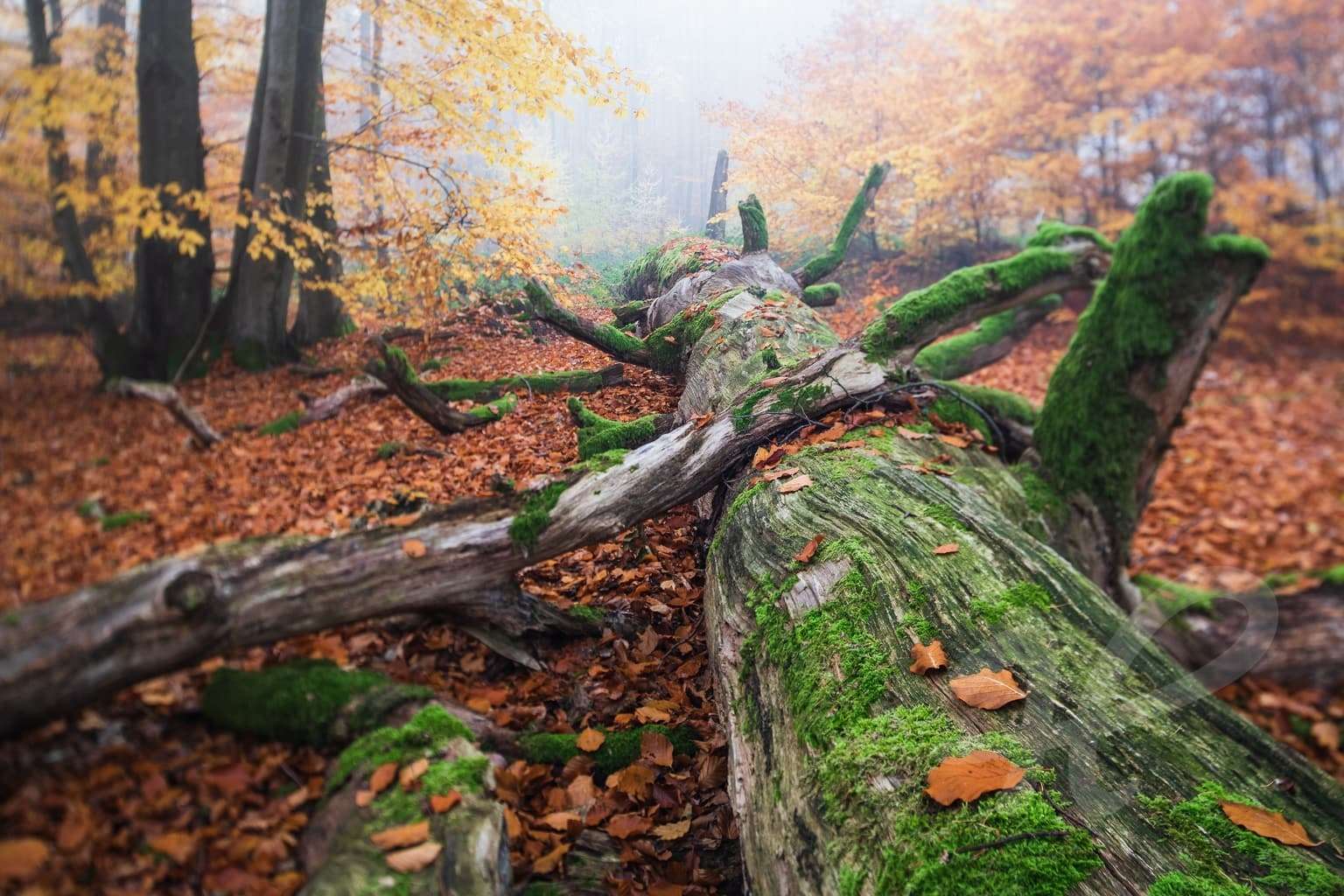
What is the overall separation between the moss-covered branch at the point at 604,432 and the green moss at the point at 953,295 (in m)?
1.73

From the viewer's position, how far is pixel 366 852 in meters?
1.47

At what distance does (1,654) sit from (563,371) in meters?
2.38

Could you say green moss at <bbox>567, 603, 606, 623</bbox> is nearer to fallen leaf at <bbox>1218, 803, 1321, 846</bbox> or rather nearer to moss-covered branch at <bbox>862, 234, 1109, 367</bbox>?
fallen leaf at <bbox>1218, 803, 1321, 846</bbox>

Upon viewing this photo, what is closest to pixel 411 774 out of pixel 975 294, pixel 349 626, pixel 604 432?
pixel 349 626

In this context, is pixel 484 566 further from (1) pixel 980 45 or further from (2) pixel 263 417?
(1) pixel 980 45

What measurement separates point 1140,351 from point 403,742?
4911mm

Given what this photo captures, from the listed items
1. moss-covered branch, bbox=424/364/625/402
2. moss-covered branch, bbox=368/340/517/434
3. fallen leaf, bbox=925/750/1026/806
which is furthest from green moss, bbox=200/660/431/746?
fallen leaf, bbox=925/750/1026/806

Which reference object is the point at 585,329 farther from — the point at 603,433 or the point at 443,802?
the point at 443,802

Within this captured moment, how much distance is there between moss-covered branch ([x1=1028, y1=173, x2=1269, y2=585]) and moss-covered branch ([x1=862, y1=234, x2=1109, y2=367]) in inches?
31.2

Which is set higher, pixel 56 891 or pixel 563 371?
pixel 563 371

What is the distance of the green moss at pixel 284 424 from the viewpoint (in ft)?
5.38

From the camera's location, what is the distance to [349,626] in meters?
2.01

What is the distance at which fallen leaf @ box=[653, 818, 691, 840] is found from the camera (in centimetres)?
238

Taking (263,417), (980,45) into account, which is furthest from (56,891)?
(980,45)
